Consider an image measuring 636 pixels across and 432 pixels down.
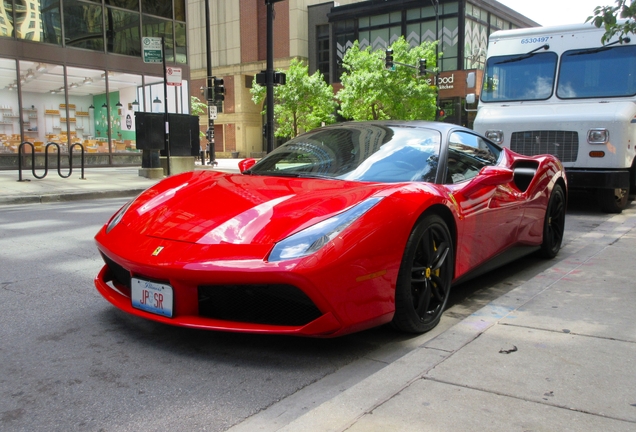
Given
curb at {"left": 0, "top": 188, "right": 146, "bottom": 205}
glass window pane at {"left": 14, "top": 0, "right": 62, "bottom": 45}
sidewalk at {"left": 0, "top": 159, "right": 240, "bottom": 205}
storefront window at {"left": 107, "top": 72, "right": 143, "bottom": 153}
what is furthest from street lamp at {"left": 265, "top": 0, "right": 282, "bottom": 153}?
glass window pane at {"left": 14, "top": 0, "right": 62, "bottom": 45}

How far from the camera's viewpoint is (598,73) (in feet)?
31.6

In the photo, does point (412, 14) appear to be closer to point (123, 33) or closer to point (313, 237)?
point (123, 33)

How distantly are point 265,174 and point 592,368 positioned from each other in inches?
97.8

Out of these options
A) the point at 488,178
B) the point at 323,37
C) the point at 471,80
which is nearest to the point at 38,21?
the point at 471,80

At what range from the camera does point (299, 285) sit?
2.81 m

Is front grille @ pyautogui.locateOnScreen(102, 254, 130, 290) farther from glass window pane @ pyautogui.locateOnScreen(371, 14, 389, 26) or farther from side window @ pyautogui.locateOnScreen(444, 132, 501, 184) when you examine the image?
glass window pane @ pyautogui.locateOnScreen(371, 14, 389, 26)

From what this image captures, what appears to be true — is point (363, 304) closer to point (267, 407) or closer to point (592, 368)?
point (267, 407)

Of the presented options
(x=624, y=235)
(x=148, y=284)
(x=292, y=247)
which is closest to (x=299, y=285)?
(x=292, y=247)

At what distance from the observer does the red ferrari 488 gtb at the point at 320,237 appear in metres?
2.94

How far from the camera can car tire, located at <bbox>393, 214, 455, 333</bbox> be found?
333 cm

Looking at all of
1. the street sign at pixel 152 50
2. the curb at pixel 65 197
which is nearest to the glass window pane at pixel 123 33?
the street sign at pixel 152 50

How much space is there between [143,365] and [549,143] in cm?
811

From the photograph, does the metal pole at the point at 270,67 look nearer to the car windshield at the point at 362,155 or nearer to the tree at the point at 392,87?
the car windshield at the point at 362,155

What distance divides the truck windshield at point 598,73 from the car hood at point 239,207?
7407 millimetres
